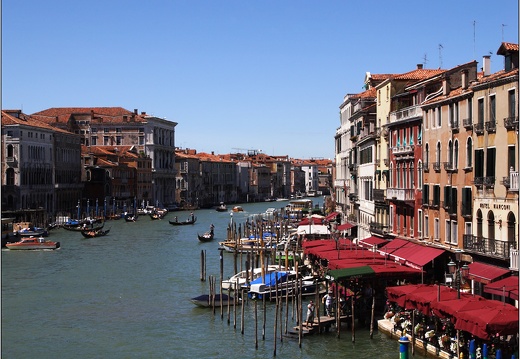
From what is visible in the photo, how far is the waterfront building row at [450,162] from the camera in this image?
41.5 feet

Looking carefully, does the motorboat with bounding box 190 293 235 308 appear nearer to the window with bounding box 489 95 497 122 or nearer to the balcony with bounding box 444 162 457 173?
the balcony with bounding box 444 162 457 173

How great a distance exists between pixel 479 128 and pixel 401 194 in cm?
504

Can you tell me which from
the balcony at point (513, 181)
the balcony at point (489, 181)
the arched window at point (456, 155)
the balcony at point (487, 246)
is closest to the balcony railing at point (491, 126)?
the balcony at point (489, 181)

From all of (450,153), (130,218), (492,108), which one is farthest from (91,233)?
(492,108)

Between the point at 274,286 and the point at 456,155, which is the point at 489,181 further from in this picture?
the point at 274,286

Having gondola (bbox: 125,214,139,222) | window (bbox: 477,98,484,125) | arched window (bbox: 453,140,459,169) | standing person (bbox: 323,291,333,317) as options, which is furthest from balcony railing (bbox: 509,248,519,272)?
gondola (bbox: 125,214,139,222)

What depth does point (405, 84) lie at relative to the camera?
65.4 feet

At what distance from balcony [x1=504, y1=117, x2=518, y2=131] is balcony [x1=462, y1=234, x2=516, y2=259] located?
167cm

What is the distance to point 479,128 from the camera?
1352 cm

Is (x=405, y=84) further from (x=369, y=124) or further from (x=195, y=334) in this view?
(x=195, y=334)

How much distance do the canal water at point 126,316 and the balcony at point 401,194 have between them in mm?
3652

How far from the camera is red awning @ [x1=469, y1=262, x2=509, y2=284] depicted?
1219 centimetres

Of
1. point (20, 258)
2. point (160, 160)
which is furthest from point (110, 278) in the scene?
point (160, 160)

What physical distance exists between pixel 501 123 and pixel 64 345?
26.0 feet
